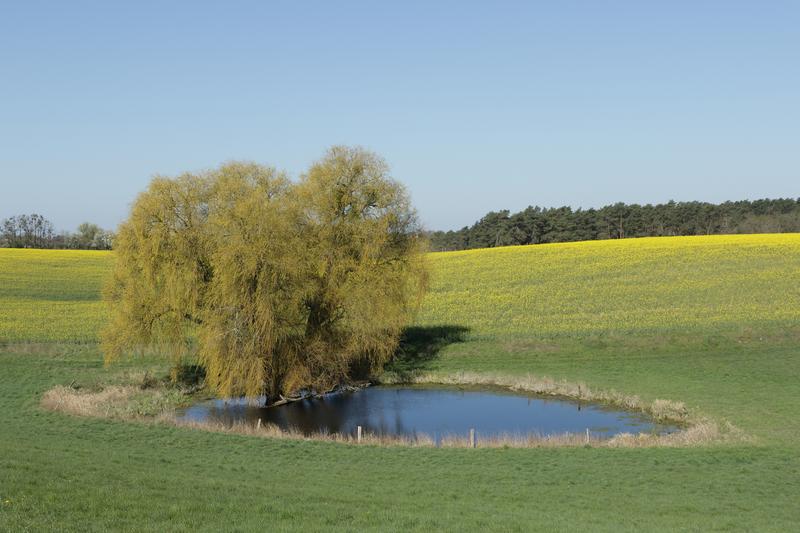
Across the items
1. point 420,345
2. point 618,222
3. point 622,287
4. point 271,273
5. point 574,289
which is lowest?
point 420,345

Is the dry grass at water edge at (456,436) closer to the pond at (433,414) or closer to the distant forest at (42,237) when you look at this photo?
the pond at (433,414)

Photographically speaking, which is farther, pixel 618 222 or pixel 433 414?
pixel 618 222

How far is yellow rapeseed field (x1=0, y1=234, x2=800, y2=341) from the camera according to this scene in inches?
1854

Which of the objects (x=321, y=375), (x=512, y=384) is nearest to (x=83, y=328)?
(x=321, y=375)

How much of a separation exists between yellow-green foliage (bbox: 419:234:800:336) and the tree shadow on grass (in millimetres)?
2178

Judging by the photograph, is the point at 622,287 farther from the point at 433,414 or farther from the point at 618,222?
the point at 618,222

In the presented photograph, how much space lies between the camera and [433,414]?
34094mm

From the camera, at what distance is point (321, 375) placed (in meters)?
36.7

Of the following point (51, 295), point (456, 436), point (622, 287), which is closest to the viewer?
point (456, 436)

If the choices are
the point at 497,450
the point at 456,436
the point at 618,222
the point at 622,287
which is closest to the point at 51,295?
the point at 456,436

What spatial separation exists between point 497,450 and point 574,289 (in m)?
37.1

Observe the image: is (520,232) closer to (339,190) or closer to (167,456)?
(339,190)

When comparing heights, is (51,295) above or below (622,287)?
below

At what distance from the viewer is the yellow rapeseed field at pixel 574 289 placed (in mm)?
47094
